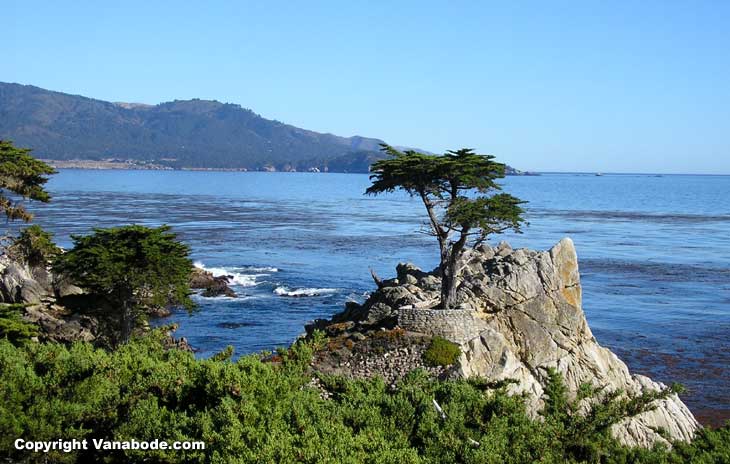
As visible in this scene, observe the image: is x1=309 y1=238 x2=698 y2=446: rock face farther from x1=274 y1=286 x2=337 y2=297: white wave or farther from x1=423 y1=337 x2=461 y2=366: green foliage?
x1=274 y1=286 x2=337 y2=297: white wave

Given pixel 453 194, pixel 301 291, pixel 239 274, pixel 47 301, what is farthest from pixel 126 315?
pixel 239 274

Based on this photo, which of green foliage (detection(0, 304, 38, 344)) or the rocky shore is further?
the rocky shore

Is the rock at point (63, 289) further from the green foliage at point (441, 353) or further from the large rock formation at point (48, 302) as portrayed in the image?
the green foliage at point (441, 353)

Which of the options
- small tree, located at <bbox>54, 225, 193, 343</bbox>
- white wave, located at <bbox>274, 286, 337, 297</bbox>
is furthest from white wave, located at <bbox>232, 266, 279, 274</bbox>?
small tree, located at <bbox>54, 225, 193, 343</bbox>

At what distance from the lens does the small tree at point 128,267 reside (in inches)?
1081

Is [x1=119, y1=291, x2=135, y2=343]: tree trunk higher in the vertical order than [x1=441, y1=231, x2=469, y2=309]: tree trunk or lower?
lower

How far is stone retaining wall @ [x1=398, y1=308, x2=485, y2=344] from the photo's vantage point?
26.3 meters

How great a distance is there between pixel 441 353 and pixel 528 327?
4.65 m

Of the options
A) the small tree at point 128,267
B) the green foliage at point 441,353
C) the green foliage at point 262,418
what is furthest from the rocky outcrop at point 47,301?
the green foliage at point 262,418

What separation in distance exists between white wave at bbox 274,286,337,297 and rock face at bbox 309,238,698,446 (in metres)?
18.1

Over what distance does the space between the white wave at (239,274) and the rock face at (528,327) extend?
23.0 meters

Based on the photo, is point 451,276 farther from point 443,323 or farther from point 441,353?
point 441,353

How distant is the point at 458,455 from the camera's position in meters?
13.4

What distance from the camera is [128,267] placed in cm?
2778
